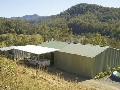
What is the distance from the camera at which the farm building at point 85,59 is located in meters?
31.8

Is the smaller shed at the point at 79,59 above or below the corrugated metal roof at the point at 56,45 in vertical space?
below

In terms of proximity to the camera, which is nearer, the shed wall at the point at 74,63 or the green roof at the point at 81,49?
the shed wall at the point at 74,63

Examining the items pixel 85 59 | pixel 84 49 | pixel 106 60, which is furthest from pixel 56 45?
pixel 106 60

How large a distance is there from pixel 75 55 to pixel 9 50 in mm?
15634

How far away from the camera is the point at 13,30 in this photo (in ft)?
557

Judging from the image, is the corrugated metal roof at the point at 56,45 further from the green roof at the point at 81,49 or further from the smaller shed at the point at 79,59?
the smaller shed at the point at 79,59

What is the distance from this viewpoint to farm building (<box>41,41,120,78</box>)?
31.8m

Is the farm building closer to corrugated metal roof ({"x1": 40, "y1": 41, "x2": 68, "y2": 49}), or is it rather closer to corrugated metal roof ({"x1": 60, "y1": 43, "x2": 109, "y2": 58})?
corrugated metal roof ({"x1": 60, "y1": 43, "x2": 109, "y2": 58})

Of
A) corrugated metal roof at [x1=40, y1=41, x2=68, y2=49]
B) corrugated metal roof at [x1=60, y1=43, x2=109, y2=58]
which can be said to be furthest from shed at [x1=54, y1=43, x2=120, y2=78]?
corrugated metal roof at [x1=40, y1=41, x2=68, y2=49]

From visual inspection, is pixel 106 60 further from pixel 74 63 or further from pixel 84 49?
pixel 74 63

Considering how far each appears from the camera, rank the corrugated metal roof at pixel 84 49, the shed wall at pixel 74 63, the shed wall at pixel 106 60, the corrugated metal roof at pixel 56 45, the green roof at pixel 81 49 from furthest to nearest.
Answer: the corrugated metal roof at pixel 56 45, the green roof at pixel 81 49, the corrugated metal roof at pixel 84 49, the shed wall at pixel 106 60, the shed wall at pixel 74 63

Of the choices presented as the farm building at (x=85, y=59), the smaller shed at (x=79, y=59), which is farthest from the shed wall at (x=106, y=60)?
the smaller shed at (x=79, y=59)

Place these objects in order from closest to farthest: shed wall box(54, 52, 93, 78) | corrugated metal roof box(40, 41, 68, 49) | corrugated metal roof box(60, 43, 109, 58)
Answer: shed wall box(54, 52, 93, 78)
corrugated metal roof box(60, 43, 109, 58)
corrugated metal roof box(40, 41, 68, 49)

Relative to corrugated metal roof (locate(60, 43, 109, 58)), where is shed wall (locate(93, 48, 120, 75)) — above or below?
below
